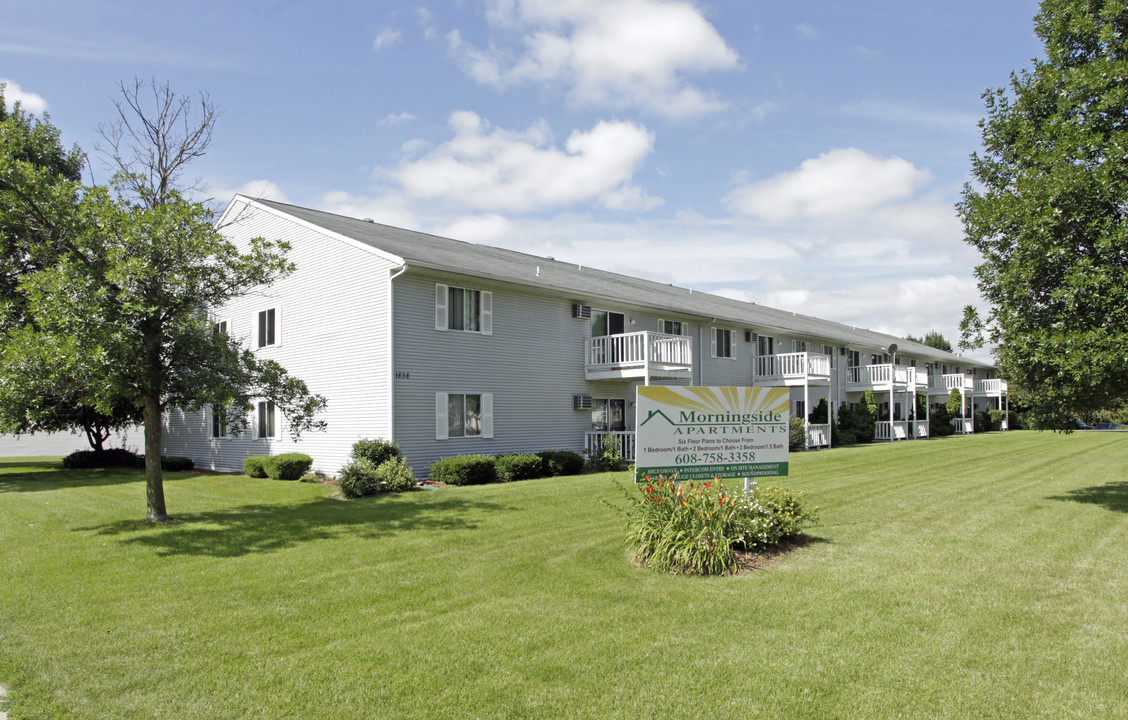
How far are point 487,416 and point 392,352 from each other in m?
3.21

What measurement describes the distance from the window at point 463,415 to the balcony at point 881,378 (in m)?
24.3

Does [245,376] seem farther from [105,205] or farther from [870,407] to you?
[870,407]

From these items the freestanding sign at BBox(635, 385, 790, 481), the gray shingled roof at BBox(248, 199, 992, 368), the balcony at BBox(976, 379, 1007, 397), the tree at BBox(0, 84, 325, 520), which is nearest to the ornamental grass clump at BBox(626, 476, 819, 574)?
the freestanding sign at BBox(635, 385, 790, 481)

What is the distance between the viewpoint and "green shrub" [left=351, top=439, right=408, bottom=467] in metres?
16.0

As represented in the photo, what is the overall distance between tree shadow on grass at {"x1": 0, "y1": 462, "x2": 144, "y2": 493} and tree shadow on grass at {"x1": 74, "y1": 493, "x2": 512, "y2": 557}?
7.43 m

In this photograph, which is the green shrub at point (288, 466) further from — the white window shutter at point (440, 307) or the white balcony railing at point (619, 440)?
the white balcony railing at point (619, 440)

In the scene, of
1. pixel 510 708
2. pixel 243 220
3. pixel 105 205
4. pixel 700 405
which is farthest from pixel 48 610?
pixel 243 220

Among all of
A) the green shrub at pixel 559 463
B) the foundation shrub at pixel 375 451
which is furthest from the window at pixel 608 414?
the foundation shrub at pixel 375 451

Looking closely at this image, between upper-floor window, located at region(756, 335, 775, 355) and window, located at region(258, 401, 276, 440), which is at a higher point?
upper-floor window, located at region(756, 335, 775, 355)

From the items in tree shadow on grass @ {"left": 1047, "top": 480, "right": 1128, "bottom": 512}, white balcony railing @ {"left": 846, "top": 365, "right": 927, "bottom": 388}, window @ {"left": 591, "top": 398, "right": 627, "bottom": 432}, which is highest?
white balcony railing @ {"left": 846, "top": 365, "right": 927, "bottom": 388}

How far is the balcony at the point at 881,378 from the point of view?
118 ft

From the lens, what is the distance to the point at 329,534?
33.9 ft

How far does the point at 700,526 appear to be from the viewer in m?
8.09

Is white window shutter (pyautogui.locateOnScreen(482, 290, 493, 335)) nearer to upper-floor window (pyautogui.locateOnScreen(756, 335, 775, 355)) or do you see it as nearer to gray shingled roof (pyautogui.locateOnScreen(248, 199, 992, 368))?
gray shingled roof (pyautogui.locateOnScreen(248, 199, 992, 368))
